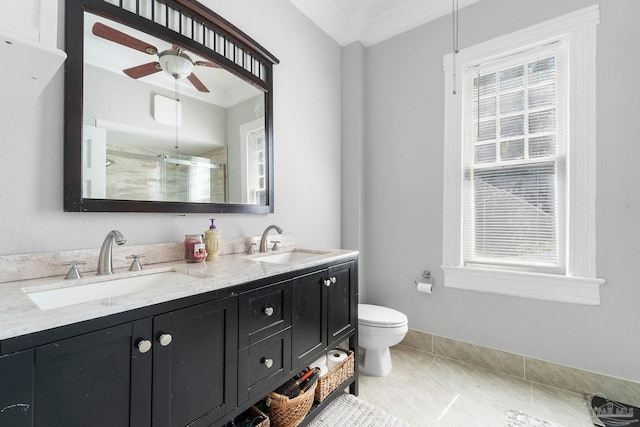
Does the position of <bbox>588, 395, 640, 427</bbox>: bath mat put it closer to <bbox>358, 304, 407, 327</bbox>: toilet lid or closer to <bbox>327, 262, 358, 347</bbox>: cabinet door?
<bbox>358, 304, 407, 327</bbox>: toilet lid

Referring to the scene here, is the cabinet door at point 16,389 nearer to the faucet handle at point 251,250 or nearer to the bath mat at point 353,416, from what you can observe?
the faucet handle at point 251,250

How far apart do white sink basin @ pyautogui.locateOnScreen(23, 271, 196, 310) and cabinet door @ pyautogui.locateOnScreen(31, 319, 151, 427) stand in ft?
0.93

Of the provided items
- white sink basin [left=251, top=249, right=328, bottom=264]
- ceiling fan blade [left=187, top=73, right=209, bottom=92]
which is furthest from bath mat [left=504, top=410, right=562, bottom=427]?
ceiling fan blade [left=187, top=73, right=209, bottom=92]

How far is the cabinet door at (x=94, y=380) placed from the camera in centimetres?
67

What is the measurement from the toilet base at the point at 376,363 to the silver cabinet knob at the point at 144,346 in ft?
5.55

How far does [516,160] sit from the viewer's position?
84.4 inches

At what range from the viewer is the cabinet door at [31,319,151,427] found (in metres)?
0.67

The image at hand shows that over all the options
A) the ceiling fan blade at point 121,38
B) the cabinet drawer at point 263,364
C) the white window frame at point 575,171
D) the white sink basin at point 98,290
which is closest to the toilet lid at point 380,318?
the white window frame at point 575,171

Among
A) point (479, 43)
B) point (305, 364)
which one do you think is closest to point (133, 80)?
point (305, 364)

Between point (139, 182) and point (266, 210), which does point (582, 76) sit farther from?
point (139, 182)

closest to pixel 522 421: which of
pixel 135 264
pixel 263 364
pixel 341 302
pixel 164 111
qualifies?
pixel 341 302

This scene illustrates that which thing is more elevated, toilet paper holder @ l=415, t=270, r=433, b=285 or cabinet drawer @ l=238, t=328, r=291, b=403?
toilet paper holder @ l=415, t=270, r=433, b=285

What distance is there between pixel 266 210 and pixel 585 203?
209cm

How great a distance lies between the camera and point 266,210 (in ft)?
6.40
